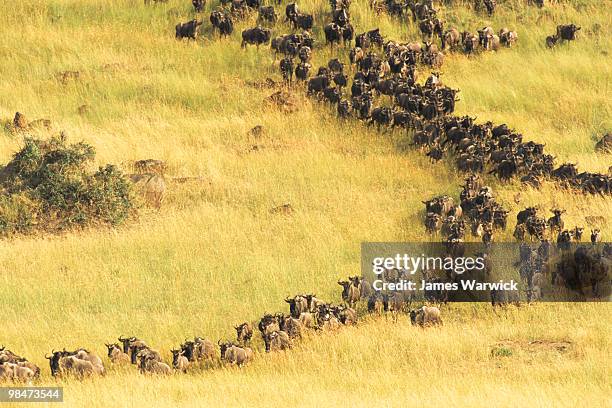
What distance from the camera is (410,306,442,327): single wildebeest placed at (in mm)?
26078

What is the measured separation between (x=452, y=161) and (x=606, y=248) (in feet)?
26.0

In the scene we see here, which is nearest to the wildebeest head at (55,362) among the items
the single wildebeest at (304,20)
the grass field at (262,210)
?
the grass field at (262,210)

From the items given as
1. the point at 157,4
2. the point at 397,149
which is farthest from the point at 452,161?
the point at 157,4

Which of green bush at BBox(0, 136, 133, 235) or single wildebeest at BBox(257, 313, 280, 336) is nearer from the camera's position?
single wildebeest at BBox(257, 313, 280, 336)

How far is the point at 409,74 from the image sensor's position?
135 feet

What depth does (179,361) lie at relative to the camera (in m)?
23.9

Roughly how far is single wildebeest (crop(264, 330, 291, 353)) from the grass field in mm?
439

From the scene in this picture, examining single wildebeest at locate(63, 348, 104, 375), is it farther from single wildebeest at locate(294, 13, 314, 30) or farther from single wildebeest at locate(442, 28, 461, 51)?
→ single wildebeest at locate(442, 28, 461, 51)

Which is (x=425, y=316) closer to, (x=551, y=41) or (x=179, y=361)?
(x=179, y=361)

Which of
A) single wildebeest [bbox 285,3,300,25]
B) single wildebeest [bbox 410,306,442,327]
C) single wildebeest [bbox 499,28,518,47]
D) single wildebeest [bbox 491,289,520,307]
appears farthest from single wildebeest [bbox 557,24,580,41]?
single wildebeest [bbox 410,306,442,327]

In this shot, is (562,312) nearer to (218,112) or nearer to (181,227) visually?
(181,227)

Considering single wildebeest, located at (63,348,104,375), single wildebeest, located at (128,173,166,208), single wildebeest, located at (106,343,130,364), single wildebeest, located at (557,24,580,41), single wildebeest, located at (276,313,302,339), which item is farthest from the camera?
single wildebeest, located at (557,24,580,41)

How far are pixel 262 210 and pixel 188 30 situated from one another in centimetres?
1339

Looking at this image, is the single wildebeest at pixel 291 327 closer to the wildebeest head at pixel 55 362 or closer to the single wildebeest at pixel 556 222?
the wildebeest head at pixel 55 362
